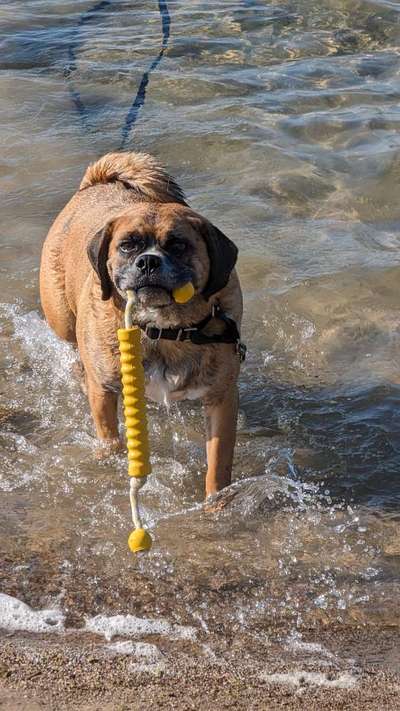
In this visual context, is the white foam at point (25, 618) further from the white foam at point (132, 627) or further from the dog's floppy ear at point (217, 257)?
the dog's floppy ear at point (217, 257)

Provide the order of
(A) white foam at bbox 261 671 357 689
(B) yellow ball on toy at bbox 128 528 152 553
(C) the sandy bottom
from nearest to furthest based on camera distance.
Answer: (C) the sandy bottom → (A) white foam at bbox 261 671 357 689 → (B) yellow ball on toy at bbox 128 528 152 553

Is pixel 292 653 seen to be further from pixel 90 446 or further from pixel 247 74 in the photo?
pixel 247 74

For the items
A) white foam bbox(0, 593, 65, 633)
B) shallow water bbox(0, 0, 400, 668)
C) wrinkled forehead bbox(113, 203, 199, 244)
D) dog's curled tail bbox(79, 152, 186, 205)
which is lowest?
shallow water bbox(0, 0, 400, 668)

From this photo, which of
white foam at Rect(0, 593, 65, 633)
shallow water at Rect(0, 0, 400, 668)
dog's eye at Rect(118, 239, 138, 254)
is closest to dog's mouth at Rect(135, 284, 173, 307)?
dog's eye at Rect(118, 239, 138, 254)

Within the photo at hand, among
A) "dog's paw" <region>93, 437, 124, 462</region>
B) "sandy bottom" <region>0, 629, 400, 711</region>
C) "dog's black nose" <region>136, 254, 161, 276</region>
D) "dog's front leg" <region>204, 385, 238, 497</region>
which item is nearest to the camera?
"sandy bottom" <region>0, 629, 400, 711</region>

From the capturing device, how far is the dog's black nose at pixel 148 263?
409cm

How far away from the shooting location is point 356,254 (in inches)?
297

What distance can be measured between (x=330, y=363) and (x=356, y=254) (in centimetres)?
142

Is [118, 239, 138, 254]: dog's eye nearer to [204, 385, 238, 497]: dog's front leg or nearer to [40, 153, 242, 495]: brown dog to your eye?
[40, 153, 242, 495]: brown dog

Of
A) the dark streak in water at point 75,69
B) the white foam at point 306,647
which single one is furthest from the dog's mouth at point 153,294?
the dark streak in water at point 75,69

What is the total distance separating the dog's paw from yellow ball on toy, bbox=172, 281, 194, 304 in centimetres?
136

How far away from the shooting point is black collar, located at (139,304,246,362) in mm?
4527

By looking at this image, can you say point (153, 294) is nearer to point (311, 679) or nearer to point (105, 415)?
point (105, 415)

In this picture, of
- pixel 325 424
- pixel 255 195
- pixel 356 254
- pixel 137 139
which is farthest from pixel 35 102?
pixel 325 424
